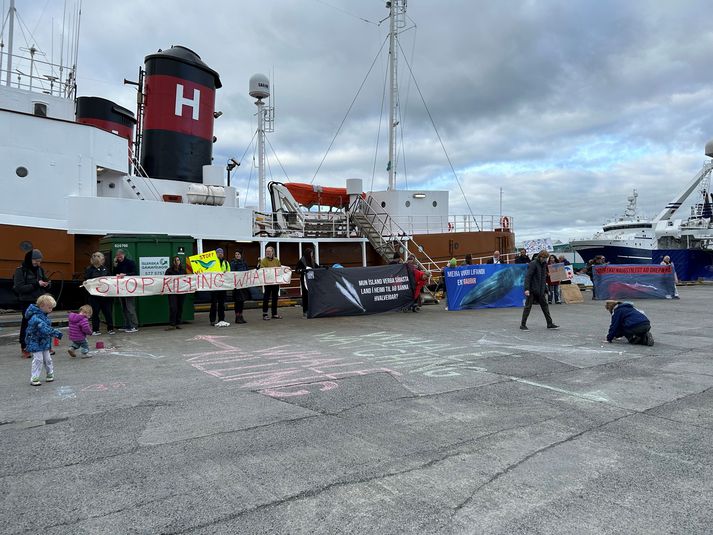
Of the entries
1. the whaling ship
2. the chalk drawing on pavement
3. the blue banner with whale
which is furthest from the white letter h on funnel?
the chalk drawing on pavement

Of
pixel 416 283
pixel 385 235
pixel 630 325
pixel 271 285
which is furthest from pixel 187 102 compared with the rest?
pixel 630 325

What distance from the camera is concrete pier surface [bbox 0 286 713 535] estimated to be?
2.74 metres

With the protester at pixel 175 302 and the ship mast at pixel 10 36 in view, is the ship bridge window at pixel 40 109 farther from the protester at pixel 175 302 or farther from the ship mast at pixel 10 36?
the protester at pixel 175 302

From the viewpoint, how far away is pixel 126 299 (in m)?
10.3

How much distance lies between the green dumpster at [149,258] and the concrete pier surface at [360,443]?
121 inches

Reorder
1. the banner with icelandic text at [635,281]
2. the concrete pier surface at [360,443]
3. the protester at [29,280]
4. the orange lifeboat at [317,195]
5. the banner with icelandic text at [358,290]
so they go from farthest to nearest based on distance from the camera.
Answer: the orange lifeboat at [317,195]
the banner with icelandic text at [635,281]
the banner with icelandic text at [358,290]
the protester at [29,280]
the concrete pier surface at [360,443]

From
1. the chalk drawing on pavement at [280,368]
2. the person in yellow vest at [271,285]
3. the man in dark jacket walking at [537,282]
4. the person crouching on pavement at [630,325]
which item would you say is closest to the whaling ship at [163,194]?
the person in yellow vest at [271,285]

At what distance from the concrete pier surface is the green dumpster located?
308 cm

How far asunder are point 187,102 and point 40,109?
431cm

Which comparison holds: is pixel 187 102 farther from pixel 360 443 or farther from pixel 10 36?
pixel 360 443

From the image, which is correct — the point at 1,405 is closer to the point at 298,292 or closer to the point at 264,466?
the point at 264,466

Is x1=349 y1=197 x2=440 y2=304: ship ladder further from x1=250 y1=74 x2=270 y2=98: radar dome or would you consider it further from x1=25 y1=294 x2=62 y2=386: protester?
x1=25 y1=294 x2=62 y2=386: protester

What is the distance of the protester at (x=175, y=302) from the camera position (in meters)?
10.7

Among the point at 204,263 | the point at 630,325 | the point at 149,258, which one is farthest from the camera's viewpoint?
the point at 204,263
